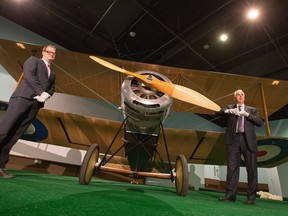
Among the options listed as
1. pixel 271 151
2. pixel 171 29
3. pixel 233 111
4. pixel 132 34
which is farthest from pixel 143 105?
pixel 132 34

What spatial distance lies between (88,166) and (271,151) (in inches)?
177

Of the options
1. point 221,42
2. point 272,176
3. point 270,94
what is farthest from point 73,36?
point 272,176

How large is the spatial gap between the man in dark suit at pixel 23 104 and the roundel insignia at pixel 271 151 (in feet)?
14.5

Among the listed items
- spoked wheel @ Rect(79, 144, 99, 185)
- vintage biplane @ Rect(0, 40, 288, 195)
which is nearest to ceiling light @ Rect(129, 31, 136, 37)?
vintage biplane @ Rect(0, 40, 288, 195)

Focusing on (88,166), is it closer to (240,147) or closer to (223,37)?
(240,147)

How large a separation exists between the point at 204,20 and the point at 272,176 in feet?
24.4

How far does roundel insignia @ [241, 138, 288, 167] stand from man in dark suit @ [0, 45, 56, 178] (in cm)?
443

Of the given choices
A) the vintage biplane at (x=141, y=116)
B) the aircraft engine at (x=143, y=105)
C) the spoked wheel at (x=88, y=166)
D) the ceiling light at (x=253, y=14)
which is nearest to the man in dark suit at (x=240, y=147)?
the vintage biplane at (x=141, y=116)

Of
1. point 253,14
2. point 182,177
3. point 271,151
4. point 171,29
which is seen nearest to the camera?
point 182,177

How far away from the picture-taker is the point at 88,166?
105 inches

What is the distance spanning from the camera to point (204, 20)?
6.16 meters

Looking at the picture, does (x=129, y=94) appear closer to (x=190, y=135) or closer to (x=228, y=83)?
(x=190, y=135)

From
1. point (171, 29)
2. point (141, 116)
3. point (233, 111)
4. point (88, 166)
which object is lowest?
point (88, 166)

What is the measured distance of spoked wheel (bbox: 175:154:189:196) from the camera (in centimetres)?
272
